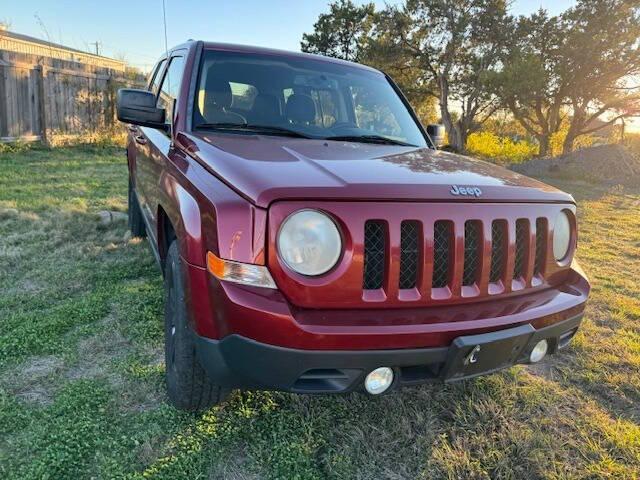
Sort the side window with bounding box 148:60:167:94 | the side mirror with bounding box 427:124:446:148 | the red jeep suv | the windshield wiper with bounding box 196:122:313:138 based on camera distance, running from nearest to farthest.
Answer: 1. the red jeep suv
2. the windshield wiper with bounding box 196:122:313:138
3. the side mirror with bounding box 427:124:446:148
4. the side window with bounding box 148:60:167:94

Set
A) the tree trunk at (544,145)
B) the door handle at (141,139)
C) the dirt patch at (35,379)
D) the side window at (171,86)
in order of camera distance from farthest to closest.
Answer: the tree trunk at (544,145) → the door handle at (141,139) → the side window at (171,86) → the dirt patch at (35,379)

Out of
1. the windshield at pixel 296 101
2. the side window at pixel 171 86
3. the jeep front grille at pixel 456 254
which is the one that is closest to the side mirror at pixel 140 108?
the side window at pixel 171 86

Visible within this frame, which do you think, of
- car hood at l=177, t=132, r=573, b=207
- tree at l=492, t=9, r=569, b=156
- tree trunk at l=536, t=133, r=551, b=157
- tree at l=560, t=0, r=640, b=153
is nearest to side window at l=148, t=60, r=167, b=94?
car hood at l=177, t=132, r=573, b=207

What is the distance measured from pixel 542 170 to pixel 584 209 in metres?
6.99

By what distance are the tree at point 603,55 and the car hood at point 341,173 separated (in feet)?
61.1

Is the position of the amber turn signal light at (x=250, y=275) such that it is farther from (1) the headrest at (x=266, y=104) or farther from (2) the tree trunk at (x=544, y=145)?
(2) the tree trunk at (x=544, y=145)

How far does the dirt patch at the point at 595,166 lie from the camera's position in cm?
1459

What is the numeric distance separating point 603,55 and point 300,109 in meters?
18.8

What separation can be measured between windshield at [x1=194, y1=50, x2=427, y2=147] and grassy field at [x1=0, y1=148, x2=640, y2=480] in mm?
1446

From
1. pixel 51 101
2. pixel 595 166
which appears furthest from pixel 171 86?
pixel 595 166

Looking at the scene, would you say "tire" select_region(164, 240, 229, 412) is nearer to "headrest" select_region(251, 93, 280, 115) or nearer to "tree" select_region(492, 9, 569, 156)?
"headrest" select_region(251, 93, 280, 115)

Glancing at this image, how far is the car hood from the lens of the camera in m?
1.74

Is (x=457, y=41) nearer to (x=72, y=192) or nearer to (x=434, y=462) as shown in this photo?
(x=72, y=192)

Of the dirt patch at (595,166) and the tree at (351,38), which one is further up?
the tree at (351,38)
